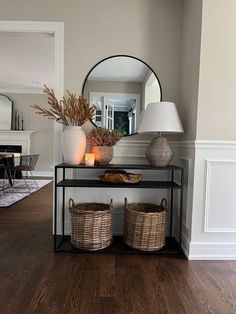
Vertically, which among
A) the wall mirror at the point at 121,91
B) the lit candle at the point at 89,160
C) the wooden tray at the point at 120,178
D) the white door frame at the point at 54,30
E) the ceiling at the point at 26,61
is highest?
the ceiling at the point at 26,61

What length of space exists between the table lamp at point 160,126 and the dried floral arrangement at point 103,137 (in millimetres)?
285

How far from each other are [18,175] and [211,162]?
5.75 meters

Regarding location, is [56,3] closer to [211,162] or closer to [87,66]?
[87,66]

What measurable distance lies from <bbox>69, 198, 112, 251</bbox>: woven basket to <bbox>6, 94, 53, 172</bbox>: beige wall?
17.7ft

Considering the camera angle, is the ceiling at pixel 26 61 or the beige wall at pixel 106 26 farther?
the ceiling at pixel 26 61

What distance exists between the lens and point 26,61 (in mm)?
5000

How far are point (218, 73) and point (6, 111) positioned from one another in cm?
645

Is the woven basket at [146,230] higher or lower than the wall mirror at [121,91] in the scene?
lower

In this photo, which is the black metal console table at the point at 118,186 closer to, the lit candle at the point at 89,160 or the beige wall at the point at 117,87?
the lit candle at the point at 89,160

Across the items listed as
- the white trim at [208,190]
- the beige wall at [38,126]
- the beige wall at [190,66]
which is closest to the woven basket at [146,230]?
the white trim at [208,190]

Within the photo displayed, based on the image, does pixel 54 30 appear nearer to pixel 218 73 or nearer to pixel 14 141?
pixel 218 73

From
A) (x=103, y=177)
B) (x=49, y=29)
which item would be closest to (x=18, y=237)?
(x=103, y=177)

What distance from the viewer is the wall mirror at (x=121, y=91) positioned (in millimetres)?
2701

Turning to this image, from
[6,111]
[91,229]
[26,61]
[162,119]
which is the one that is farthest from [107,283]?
[6,111]
